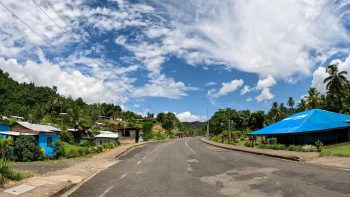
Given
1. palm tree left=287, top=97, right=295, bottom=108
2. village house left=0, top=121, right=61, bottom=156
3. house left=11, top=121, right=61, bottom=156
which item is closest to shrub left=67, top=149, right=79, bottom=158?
village house left=0, top=121, right=61, bottom=156

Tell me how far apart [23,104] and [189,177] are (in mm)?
123572

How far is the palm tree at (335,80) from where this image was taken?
238 feet

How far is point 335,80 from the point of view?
73125 millimetres

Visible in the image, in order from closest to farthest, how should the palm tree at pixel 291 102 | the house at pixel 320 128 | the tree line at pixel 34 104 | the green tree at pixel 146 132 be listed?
the house at pixel 320 128, the green tree at pixel 146 132, the tree line at pixel 34 104, the palm tree at pixel 291 102

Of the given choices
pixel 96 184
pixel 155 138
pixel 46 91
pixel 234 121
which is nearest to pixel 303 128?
pixel 96 184

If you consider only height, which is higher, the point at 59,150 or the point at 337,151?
the point at 337,151

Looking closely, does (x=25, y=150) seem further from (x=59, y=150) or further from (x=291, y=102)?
(x=291, y=102)

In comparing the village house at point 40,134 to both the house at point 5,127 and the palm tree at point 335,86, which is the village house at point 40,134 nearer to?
the house at point 5,127

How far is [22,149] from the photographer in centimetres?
2769

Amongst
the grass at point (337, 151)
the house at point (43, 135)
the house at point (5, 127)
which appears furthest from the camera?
the house at point (5, 127)

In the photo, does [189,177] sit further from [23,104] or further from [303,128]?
[23,104]

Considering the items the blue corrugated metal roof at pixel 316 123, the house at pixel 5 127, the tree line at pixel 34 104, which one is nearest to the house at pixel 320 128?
the blue corrugated metal roof at pixel 316 123

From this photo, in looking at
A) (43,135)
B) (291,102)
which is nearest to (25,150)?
(43,135)

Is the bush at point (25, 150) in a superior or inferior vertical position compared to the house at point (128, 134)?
inferior
